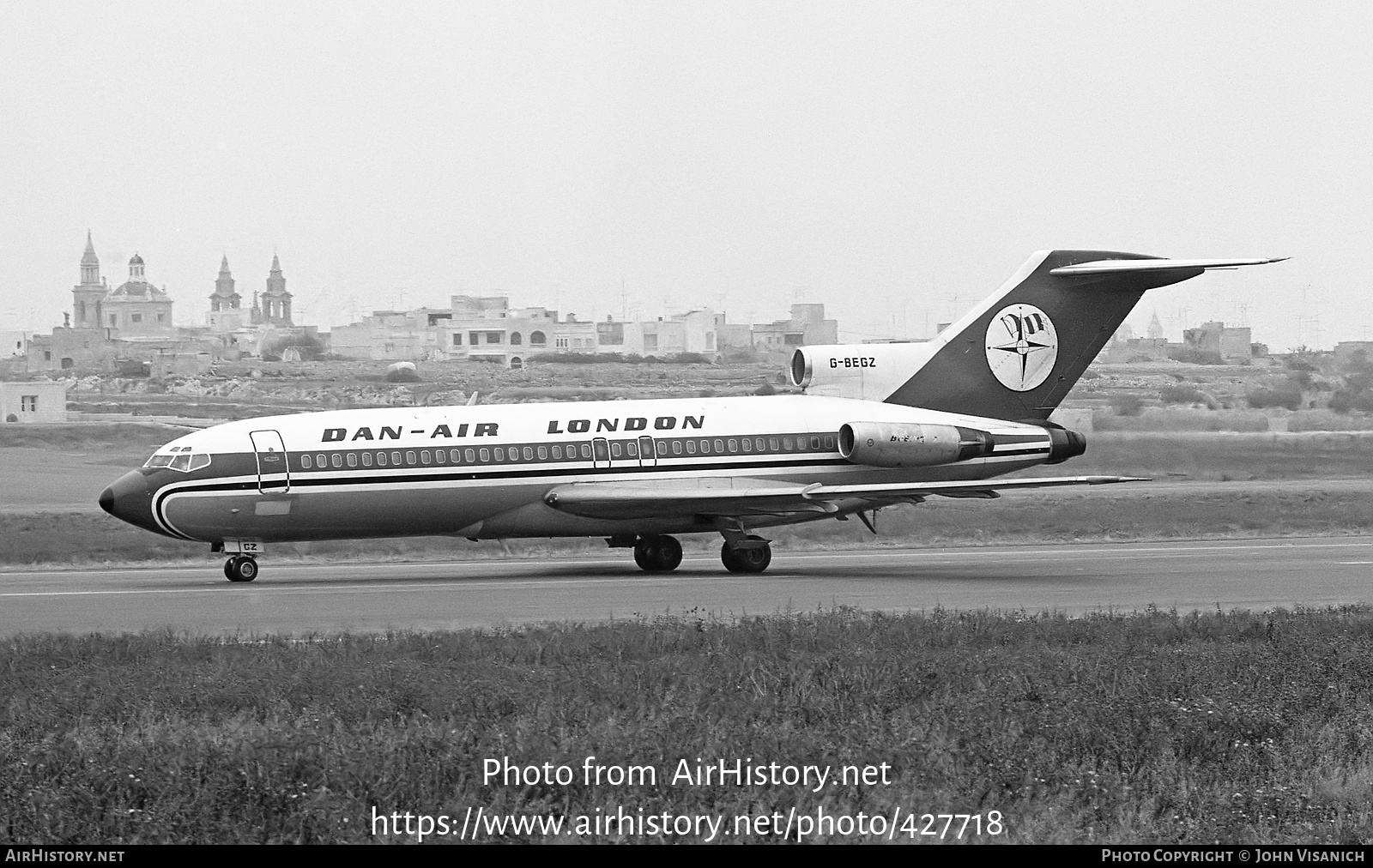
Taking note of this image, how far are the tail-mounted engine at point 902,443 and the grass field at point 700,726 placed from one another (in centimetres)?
1025

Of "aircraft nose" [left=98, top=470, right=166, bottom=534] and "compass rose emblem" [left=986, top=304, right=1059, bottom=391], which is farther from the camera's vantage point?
"compass rose emblem" [left=986, top=304, right=1059, bottom=391]

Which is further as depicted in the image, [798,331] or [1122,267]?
[798,331]

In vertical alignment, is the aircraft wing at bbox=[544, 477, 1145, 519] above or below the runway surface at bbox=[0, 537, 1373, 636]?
above

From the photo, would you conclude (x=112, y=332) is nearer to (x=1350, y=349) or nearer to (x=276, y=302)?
(x=276, y=302)

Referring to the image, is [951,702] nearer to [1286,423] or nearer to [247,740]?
[247,740]

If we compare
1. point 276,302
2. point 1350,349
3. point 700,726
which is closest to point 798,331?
point 1350,349

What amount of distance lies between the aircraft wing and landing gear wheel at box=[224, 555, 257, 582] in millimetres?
4914

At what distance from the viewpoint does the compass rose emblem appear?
96.8ft

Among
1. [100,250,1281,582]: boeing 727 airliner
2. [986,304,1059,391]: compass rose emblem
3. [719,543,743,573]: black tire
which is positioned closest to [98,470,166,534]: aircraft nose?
[100,250,1281,582]: boeing 727 airliner

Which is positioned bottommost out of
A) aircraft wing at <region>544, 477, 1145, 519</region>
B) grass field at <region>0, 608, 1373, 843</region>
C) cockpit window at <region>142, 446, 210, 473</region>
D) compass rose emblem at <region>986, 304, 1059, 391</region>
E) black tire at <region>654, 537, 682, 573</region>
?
black tire at <region>654, 537, 682, 573</region>

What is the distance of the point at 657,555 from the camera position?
28672 mm

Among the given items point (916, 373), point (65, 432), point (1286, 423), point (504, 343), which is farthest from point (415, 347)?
point (916, 373)

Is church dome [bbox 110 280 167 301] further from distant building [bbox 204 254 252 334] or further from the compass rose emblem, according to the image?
the compass rose emblem

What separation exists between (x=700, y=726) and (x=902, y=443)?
53.8 ft
